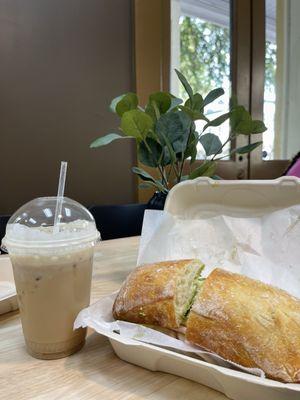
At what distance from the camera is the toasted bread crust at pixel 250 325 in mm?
432

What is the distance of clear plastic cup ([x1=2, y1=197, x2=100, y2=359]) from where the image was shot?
20.6 inches

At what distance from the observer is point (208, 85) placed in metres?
2.99

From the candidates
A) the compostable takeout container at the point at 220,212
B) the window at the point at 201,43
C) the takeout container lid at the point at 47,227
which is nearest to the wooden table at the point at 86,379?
the compostable takeout container at the point at 220,212

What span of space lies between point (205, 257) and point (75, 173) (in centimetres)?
169

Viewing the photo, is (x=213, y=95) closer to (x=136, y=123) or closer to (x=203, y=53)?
(x=136, y=123)

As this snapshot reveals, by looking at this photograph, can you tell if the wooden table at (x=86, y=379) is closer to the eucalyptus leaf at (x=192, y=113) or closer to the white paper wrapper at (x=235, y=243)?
the white paper wrapper at (x=235, y=243)

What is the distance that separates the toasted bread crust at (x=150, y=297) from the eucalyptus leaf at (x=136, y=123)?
14.6 inches

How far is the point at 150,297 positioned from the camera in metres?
0.54

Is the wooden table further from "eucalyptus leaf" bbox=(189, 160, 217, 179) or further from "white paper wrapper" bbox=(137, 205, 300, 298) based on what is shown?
"eucalyptus leaf" bbox=(189, 160, 217, 179)

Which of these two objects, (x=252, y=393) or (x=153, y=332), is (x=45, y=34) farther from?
(x=252, y=393)

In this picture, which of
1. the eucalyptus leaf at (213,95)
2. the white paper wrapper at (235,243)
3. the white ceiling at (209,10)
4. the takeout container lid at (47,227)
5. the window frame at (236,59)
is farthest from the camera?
the white ceiling at (209,10)

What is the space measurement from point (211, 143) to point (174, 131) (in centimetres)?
13

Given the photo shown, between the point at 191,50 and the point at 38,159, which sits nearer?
the point at 38,159

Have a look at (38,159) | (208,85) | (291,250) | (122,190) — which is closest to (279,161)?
(208,85)
